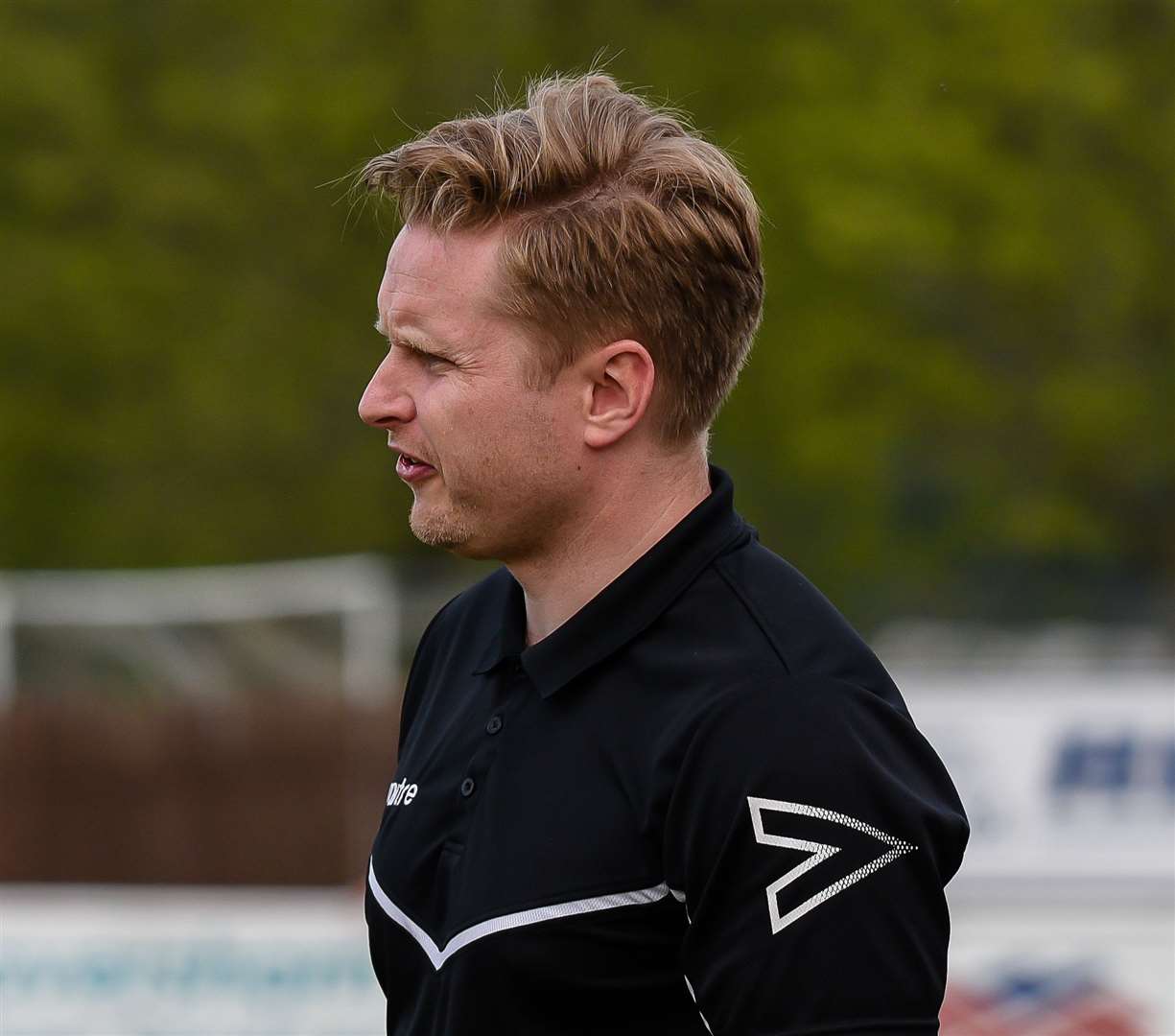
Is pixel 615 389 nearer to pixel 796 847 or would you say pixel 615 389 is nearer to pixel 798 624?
pixel 798 624

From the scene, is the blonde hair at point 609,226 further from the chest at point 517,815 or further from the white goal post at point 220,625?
the white goal post at point 220,625

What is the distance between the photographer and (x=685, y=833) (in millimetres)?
1854

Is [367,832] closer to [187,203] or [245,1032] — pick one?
[245,1032]

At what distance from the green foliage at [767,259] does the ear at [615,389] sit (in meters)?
13.0

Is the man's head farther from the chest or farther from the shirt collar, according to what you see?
the chest

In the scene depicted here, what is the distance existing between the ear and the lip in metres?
0.18

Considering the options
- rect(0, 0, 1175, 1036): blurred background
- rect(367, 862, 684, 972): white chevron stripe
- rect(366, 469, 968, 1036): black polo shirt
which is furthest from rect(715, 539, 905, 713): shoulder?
rect(0, 0, 1175, 1036): blurred background

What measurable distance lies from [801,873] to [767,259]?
1372 cm

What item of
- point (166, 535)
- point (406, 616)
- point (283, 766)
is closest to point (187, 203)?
point (166, 535)

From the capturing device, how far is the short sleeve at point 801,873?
5.94ft

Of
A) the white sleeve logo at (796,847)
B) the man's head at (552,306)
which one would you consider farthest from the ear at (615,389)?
the white sleeve logo at (796,847)

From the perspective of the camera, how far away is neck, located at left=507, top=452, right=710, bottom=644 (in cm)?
211

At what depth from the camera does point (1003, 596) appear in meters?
13.9

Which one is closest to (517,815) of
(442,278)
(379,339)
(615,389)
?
(615,389)
